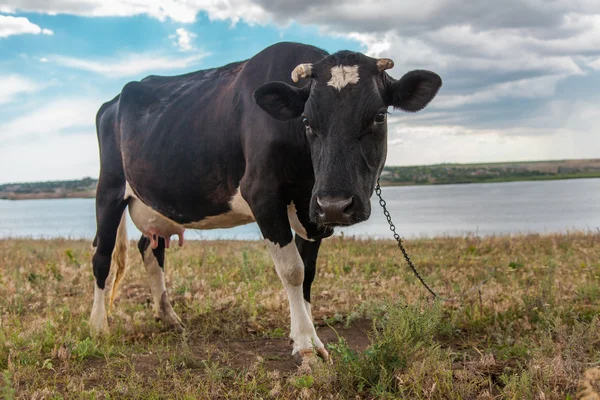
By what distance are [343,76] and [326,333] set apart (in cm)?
288

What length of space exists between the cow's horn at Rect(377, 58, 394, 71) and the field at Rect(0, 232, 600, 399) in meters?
1.83

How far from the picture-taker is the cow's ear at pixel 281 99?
482 cm

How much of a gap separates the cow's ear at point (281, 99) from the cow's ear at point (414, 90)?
0.72m

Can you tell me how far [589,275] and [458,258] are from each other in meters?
3.02

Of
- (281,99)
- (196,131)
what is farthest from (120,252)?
(281,99)

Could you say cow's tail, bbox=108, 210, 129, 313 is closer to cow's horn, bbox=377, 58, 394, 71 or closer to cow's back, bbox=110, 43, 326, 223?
cow's back, bbox=110, 43, 326, 223

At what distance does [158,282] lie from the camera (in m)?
7.21

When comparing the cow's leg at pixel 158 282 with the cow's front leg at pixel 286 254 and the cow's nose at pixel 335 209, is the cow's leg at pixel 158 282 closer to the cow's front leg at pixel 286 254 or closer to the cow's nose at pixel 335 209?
the cow's front leg at pixel 286 254

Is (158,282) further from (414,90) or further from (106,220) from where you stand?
(414,90)

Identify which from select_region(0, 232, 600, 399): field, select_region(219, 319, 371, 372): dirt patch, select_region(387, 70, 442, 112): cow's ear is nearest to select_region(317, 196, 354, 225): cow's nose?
select_region(0, 232, 600, 399): field

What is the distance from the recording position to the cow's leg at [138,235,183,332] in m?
6.82

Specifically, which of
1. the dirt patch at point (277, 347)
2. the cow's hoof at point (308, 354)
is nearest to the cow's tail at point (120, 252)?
the dirt patch at point (277, 347)

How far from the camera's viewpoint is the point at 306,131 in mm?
4699

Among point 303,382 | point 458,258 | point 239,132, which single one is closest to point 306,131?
point 239,132
